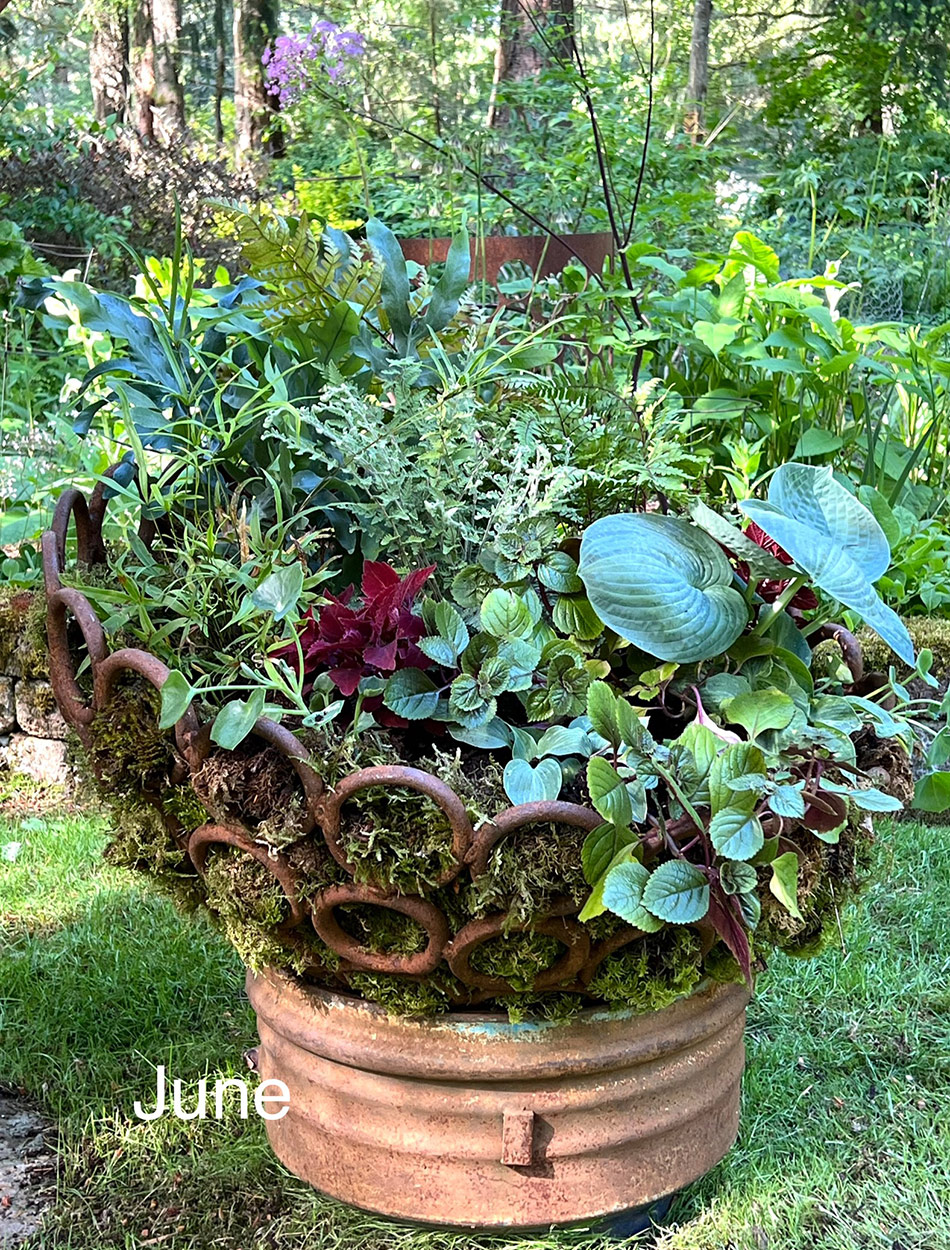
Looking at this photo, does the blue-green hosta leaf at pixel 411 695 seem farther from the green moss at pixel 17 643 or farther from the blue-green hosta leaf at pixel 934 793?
the green moss at pixel 17 643

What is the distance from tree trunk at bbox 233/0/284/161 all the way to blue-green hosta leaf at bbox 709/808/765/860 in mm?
8934

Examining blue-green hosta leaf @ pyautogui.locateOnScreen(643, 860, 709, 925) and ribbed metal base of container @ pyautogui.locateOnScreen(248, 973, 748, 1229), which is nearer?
blue-green hosta leaf @ pyautogui.locateOnScreen(643, 860, 709, 925)

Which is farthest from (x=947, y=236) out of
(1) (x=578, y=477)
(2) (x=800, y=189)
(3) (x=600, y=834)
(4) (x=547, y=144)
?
(3) (x=600, y=834)

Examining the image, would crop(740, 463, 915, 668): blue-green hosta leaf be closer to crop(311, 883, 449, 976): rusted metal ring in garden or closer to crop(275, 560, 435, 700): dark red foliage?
crop(275, 560, 435, 700): dark red foliage

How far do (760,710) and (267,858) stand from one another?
19.3 inches

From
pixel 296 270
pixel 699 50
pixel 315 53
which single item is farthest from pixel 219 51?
pixel 296 270

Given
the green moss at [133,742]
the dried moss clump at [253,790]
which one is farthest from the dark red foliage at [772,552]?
the green moss at [133,742]

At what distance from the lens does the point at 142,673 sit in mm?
1093

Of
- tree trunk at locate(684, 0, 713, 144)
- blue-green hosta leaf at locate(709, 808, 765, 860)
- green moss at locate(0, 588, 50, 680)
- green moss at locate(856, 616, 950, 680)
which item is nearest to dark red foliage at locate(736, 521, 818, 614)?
blue-green hosta leaf at locate(709, 808, 765, 860)

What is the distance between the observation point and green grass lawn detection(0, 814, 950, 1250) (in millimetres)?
1382

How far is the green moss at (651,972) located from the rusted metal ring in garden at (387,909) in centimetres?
17

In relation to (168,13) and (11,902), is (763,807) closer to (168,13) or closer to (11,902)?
Answer: (11,902)

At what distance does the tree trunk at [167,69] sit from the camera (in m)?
8.96

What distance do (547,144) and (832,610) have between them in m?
5.57
